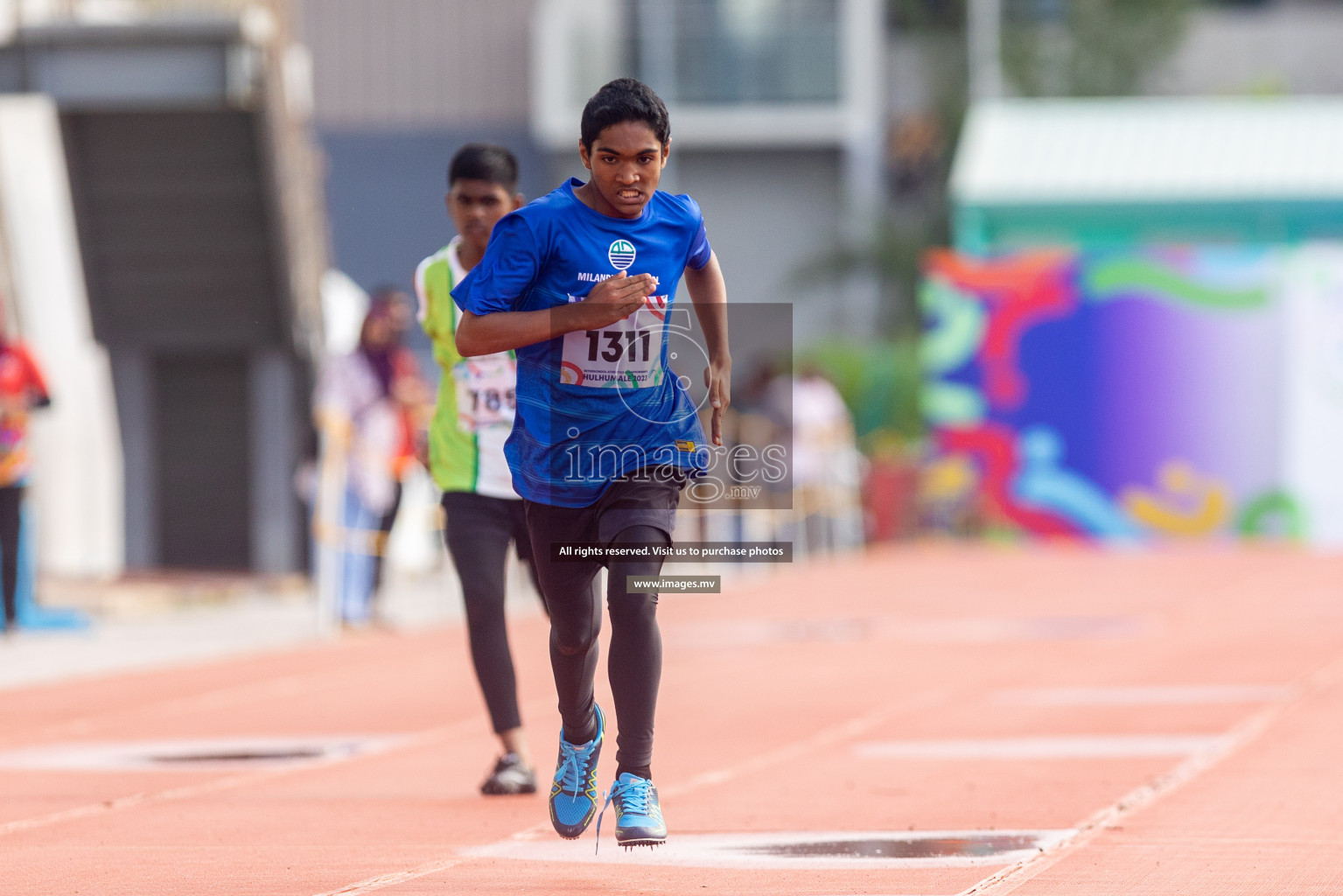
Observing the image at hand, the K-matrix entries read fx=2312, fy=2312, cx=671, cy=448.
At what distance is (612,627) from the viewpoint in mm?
5480

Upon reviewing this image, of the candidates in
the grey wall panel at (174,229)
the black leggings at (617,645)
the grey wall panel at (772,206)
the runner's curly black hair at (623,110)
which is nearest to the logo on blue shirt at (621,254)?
the runner's curly black hair at (623,110)

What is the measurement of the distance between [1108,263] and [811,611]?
980cm

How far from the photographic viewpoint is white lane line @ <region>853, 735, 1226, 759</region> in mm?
8156

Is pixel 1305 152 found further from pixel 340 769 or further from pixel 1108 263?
pixel 340 769

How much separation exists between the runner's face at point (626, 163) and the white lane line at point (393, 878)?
1678 millimetres

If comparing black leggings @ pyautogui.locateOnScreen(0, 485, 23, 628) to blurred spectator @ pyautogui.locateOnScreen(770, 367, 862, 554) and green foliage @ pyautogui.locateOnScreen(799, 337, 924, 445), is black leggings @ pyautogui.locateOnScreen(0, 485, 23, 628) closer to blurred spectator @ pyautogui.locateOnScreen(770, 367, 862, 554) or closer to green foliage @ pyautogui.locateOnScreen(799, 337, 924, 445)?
blurred spectator @ pyautogui.locateOnScreen(770, 367, 862, 554)

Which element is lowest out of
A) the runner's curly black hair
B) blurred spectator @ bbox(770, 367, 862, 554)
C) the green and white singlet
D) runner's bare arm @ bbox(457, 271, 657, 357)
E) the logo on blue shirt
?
blurred spectator @ bbox(770, 367, 862, 554)

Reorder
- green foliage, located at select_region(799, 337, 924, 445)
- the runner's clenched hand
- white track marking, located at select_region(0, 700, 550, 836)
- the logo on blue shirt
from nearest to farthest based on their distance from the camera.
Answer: the runner's clenched hand
the logo on blue shirt
white track marking, located at select_region(0, 700, 550, 836)
green foliage, located at select_region(799, 337, 924, 445)

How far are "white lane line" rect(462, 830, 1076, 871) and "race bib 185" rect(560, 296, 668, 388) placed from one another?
4.20 ft

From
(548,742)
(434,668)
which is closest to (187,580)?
(434,668)

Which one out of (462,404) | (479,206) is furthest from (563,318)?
(462,404)

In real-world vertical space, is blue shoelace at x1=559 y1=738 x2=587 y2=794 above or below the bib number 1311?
below

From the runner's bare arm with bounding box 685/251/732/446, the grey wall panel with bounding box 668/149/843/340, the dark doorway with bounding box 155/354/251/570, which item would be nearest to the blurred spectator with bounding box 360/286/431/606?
the dark doorway with bounding box 155/354/251/570

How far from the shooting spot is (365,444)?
14.0 meters
